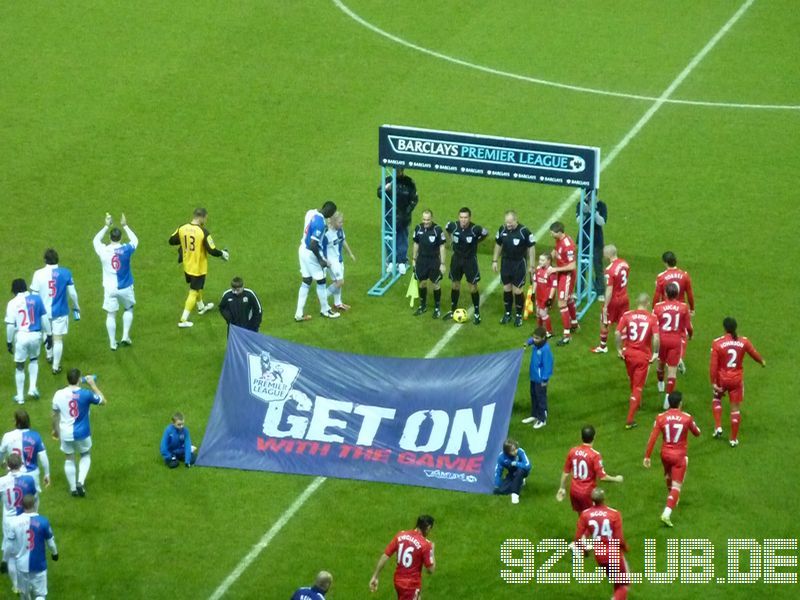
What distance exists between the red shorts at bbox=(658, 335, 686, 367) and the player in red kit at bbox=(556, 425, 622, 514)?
13.0 feet

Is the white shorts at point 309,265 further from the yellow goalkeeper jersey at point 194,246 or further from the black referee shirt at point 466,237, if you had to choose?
the black referee shirt at point 466,237

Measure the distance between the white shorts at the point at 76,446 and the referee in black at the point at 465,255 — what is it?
792cm

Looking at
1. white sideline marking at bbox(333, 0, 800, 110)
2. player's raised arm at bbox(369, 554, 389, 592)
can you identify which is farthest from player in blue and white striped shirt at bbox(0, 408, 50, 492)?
white sideline marking at bbox(333, 0, 800, 110)

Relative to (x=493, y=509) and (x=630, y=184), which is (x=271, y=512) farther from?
(x=630, y=184)

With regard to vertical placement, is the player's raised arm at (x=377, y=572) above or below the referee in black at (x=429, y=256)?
below

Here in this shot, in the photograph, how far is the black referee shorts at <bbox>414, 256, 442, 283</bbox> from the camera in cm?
2902

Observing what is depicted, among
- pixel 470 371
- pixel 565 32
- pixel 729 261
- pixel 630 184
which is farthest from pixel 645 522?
pixel 565 32

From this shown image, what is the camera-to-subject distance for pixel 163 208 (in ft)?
110

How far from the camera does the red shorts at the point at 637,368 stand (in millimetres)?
25625

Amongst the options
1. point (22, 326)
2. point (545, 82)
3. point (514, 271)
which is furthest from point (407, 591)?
point (545, 82)

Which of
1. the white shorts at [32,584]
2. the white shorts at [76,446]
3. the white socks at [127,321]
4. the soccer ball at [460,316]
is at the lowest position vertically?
the white shorts at [32,584]

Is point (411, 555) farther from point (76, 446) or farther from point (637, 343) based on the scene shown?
point (637, 343)

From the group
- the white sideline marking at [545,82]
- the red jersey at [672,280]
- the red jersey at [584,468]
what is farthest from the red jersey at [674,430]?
the white sideline marking at [545,82]

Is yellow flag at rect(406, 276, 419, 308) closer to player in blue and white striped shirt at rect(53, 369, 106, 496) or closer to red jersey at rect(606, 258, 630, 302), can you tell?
red jersey at rect(606, 258, 630, 302)
